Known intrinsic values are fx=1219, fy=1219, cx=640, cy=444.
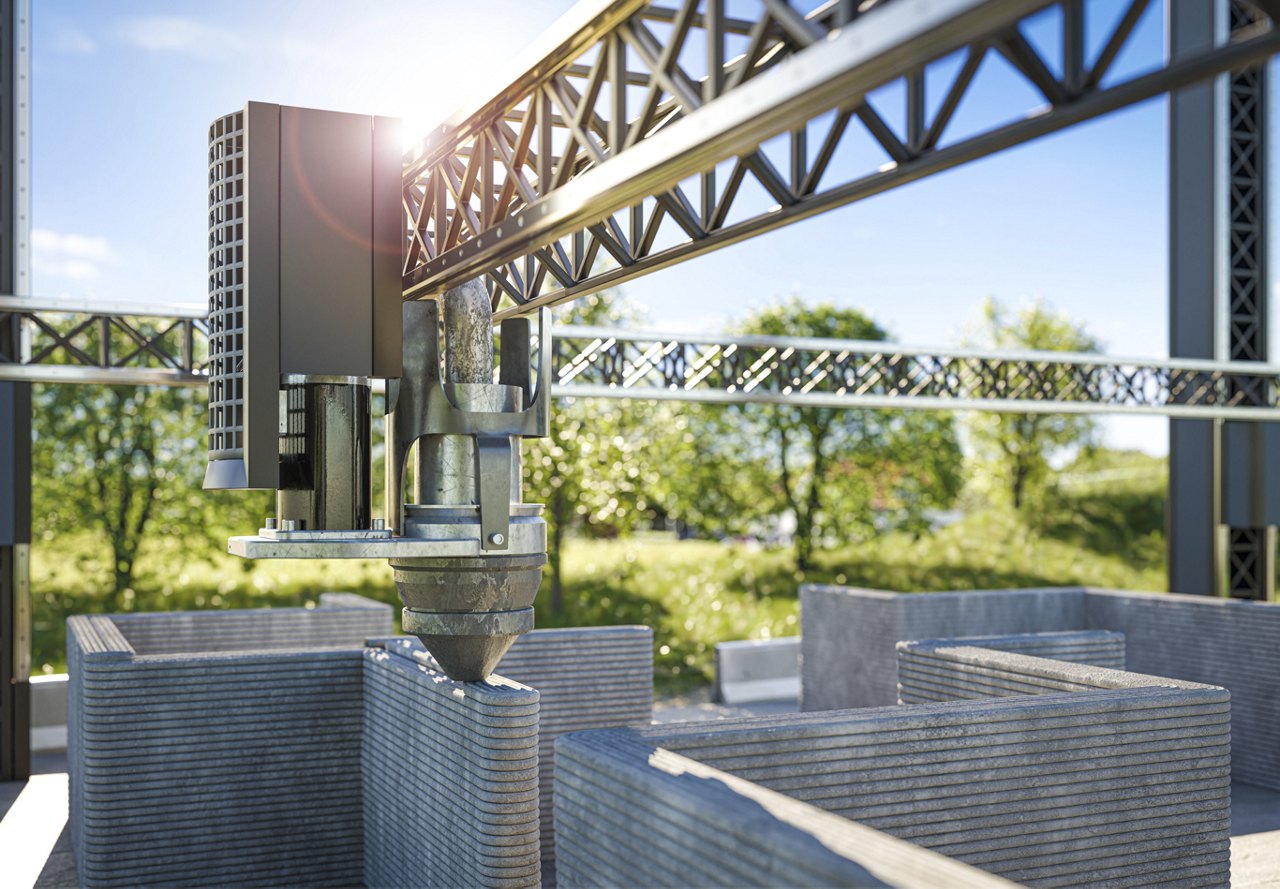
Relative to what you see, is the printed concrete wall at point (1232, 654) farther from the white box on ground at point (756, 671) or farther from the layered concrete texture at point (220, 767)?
the layered concrete texture at point (220, 767)

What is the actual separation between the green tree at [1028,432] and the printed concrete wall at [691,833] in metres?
33.5

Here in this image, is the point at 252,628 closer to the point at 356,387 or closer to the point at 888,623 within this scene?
the point at 356,387

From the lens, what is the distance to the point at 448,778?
6605 mm

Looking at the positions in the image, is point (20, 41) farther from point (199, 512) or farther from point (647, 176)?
point (199, 512)

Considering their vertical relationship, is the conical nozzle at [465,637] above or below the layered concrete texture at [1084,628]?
above

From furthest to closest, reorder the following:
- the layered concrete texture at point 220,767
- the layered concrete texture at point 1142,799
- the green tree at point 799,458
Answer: the green tree at point 799,458
the layered concrete texture at point 220,767
the layered concrete texture at point 1142,799

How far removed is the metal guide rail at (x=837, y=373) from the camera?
46.4 ft

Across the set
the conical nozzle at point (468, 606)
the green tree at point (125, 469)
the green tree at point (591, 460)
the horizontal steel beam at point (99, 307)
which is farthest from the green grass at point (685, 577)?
the conical nozzle at point (468, 606)

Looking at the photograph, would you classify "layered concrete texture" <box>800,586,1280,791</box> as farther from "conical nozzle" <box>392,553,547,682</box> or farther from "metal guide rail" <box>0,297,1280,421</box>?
"conical nozzle" <box>392,553,547,682</box>

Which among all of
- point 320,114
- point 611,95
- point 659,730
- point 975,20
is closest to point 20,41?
point 320,114

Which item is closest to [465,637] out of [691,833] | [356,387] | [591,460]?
[356,387]

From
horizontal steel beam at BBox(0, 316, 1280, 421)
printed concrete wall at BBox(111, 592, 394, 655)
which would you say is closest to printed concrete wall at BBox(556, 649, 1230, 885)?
printed concrete wall at BBox(111, 592, 394, 655)

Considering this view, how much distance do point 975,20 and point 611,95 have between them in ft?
6.77

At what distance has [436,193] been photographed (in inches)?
282
